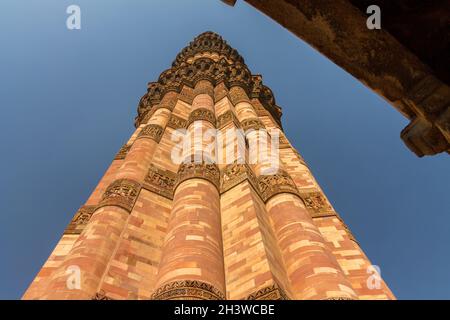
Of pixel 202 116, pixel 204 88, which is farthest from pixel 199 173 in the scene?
pixel 204 88

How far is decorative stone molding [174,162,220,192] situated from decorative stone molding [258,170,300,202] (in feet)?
3.73

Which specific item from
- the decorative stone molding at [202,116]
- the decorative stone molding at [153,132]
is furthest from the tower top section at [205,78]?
the decorative stone molding at [202,116]

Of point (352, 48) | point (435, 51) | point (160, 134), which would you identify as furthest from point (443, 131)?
point (160, 134)

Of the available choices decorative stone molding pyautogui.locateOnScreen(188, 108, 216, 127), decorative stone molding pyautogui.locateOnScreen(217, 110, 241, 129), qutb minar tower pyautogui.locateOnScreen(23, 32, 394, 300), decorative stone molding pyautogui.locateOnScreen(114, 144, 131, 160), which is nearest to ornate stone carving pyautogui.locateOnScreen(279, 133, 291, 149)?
qutb minar tower pyautogui.locateOnScreen(23, 32, 394, 300)

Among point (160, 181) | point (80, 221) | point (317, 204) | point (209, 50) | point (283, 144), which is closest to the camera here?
point (160, 181)

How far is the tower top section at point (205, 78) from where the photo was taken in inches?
698

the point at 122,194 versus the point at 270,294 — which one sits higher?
the point at 122,194

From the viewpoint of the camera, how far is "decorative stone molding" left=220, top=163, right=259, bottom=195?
8.72 metres

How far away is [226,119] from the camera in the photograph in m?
13.0

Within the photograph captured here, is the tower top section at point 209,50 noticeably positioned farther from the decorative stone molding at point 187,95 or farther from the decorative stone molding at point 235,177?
the decorative stone molding at point 235,177

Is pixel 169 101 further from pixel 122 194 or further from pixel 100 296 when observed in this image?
pixel 100 296

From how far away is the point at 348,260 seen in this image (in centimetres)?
839

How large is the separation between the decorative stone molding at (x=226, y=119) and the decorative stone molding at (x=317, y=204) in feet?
11.5

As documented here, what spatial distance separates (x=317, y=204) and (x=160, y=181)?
176 inches
